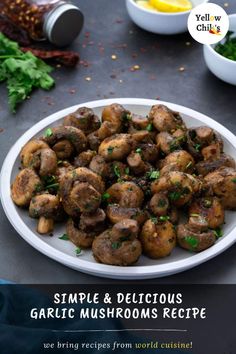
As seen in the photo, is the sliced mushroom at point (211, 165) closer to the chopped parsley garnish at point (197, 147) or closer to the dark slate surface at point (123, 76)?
the chopped parsley garnish at point (197, 147)

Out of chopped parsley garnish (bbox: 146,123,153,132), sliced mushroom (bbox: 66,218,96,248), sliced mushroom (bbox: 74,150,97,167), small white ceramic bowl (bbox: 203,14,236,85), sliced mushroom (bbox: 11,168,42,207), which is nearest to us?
sliced mushroom (bbox: 66,218,96,248)

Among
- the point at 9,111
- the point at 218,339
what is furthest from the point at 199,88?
the point at 218,339

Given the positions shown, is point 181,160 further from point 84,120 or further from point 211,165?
point 84,120

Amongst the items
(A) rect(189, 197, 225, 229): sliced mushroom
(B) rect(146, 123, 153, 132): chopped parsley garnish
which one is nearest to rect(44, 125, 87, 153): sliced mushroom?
(B) rect(146, 123, 153, 132): chopped parsley garnish

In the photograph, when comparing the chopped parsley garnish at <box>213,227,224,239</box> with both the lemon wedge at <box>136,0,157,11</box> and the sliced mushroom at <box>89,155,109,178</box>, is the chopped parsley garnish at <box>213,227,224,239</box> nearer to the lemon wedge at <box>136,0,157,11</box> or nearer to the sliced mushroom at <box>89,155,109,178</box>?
the sliced mushroom at <box>89,155,109,178</box>

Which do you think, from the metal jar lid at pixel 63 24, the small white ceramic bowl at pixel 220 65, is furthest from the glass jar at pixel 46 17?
the small white ceramic bowl at pixel 220 65

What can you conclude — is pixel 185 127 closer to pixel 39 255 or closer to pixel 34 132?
pixel 34 132

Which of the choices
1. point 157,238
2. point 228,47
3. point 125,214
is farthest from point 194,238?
point 228,47
